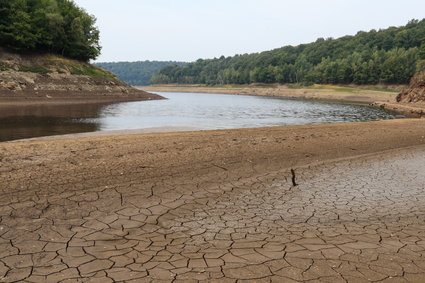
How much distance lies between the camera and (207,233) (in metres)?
5.88

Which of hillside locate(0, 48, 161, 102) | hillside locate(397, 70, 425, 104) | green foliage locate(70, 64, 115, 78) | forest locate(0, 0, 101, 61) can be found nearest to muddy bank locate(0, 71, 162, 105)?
hillside locate(0, 48, 161, 102)

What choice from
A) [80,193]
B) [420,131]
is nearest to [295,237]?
[80,193]

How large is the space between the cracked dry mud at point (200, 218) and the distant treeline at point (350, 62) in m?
101

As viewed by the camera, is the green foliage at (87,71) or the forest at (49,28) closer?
the forest at (49,28)

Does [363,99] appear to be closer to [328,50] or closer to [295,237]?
[295,237]

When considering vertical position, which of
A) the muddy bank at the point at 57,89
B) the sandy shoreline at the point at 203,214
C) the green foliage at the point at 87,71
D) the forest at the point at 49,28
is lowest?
the sandy shoreline at the point at 203,214

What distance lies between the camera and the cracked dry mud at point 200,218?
4543 millimetres

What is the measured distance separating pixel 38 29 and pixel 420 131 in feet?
170

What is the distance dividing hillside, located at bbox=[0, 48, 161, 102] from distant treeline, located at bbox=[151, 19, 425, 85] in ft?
273

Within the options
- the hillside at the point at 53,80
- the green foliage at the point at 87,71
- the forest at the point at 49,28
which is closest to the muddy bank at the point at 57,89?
the hillside at the point at 53,80

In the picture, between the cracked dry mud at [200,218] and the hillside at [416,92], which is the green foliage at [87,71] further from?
the hillside at [416,92]

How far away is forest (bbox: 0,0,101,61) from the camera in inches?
1745

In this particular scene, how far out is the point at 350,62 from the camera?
121 m

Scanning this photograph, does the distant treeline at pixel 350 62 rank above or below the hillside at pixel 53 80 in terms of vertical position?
above
